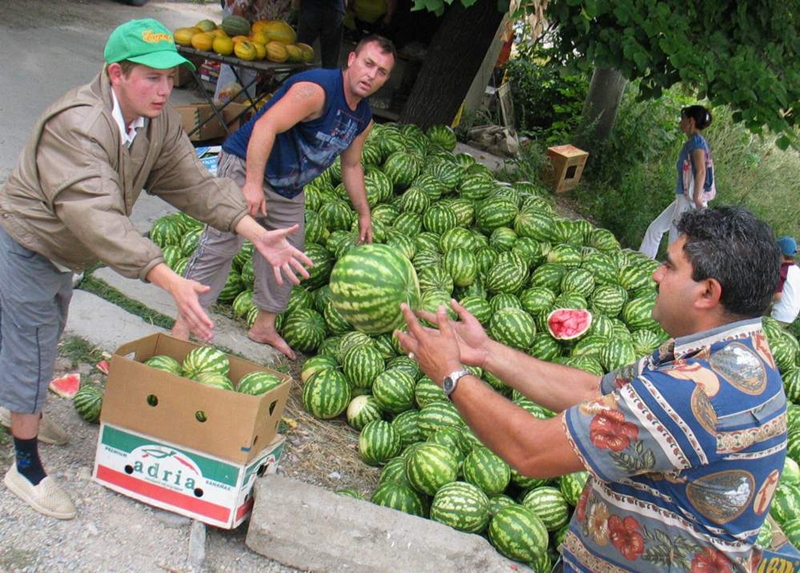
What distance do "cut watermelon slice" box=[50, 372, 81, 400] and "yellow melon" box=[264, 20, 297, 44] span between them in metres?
4.43

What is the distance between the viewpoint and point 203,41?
6773 millimetres

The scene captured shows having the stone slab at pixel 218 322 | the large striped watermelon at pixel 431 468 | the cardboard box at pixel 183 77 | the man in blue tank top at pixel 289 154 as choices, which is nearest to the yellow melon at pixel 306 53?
the cardboard box at pixel 183 77

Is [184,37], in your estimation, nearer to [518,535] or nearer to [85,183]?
[85,183]

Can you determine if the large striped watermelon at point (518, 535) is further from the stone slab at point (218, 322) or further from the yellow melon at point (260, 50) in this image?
the yellow melon at point (260, 50)

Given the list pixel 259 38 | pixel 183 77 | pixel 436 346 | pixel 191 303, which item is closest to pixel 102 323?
pixel 191 303

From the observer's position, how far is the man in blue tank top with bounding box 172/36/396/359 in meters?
3.85

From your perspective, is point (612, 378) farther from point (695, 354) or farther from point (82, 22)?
point (82, 22)

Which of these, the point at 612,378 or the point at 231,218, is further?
the point at 231,218

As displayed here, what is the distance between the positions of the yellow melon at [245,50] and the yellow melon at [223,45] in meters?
0.05

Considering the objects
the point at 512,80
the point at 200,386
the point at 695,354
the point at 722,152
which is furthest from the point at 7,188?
the point at 722,152

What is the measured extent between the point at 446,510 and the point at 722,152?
1071cm

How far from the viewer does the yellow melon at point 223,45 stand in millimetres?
6705

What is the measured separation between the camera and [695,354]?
6.54ft

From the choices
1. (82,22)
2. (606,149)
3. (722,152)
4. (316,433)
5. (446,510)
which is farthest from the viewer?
(722,152)
